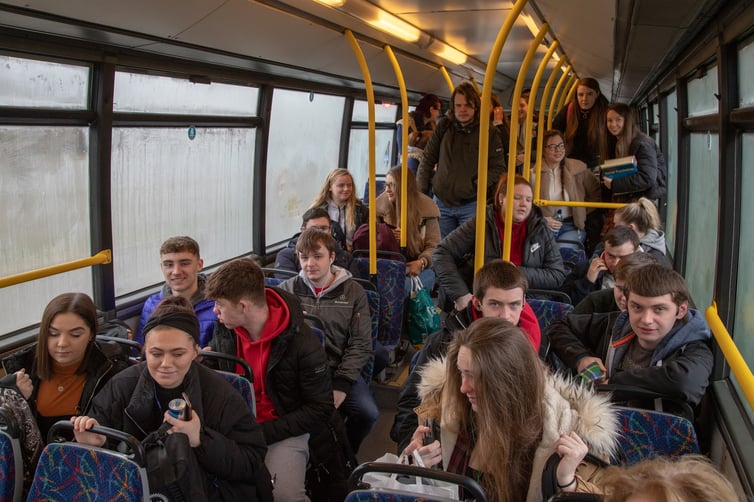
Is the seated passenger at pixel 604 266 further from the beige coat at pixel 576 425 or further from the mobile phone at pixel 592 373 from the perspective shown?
the beige coat at pixel 576 425

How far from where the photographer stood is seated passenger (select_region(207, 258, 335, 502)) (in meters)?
3.27

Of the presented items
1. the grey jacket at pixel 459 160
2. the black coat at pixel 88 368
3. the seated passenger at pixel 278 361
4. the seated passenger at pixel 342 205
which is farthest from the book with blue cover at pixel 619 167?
the black coat at pixel 88 368

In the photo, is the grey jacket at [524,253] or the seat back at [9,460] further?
the grey jacket at [524,253]

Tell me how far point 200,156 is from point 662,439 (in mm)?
4585

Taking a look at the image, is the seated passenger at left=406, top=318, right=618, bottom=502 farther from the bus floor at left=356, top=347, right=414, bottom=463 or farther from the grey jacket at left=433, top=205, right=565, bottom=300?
the grey jacket at left=433, top=205, right=565, bottom=300

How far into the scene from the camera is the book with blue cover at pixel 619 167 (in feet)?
19.4

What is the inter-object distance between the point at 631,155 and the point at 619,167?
33cm

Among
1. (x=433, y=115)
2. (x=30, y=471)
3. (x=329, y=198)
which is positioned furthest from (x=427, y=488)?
(x=433, y=115)

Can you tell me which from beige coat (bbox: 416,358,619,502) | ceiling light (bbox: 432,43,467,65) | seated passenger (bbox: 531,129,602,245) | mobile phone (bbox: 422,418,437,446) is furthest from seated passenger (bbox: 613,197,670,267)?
ceiling light (bbox: 432,43,467,65)

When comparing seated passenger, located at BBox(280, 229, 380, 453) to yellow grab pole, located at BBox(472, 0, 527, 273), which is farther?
seated passenger, located at BBox(280, 229, 380, 453)

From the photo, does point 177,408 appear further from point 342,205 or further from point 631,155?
point 631,155

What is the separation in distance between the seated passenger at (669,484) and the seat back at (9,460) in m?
2.10

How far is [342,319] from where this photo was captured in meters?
4.14

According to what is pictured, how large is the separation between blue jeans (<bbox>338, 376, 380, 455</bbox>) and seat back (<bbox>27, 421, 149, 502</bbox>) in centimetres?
170
